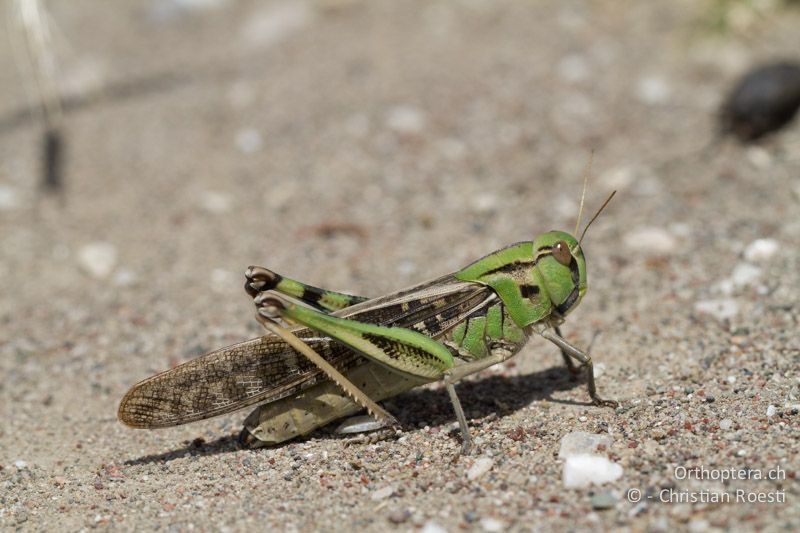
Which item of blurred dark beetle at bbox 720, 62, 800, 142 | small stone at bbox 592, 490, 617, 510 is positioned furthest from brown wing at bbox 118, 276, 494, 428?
blurred dark beetle at bbox 720, 62, 800, 142

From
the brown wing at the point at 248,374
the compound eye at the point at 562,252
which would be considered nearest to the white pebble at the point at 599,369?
the compound eye at the point at 562,252

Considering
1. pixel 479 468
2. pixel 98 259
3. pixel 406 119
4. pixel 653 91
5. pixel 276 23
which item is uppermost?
pixel 276 23

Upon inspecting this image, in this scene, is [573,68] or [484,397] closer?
[484,397]

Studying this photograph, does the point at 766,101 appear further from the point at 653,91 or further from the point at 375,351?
the point at 375,351

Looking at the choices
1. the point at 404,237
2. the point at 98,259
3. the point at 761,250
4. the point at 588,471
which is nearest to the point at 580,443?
the point at 588,471

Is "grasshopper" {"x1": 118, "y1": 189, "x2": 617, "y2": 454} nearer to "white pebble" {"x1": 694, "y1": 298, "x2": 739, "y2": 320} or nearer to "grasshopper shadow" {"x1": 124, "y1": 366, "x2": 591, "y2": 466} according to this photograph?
"grasshopper shadow" {"x1": 124, "y1": 366, "x2": 591, "y2": 466}

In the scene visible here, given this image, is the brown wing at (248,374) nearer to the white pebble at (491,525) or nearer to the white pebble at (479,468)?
the white pebble at (479,468)
